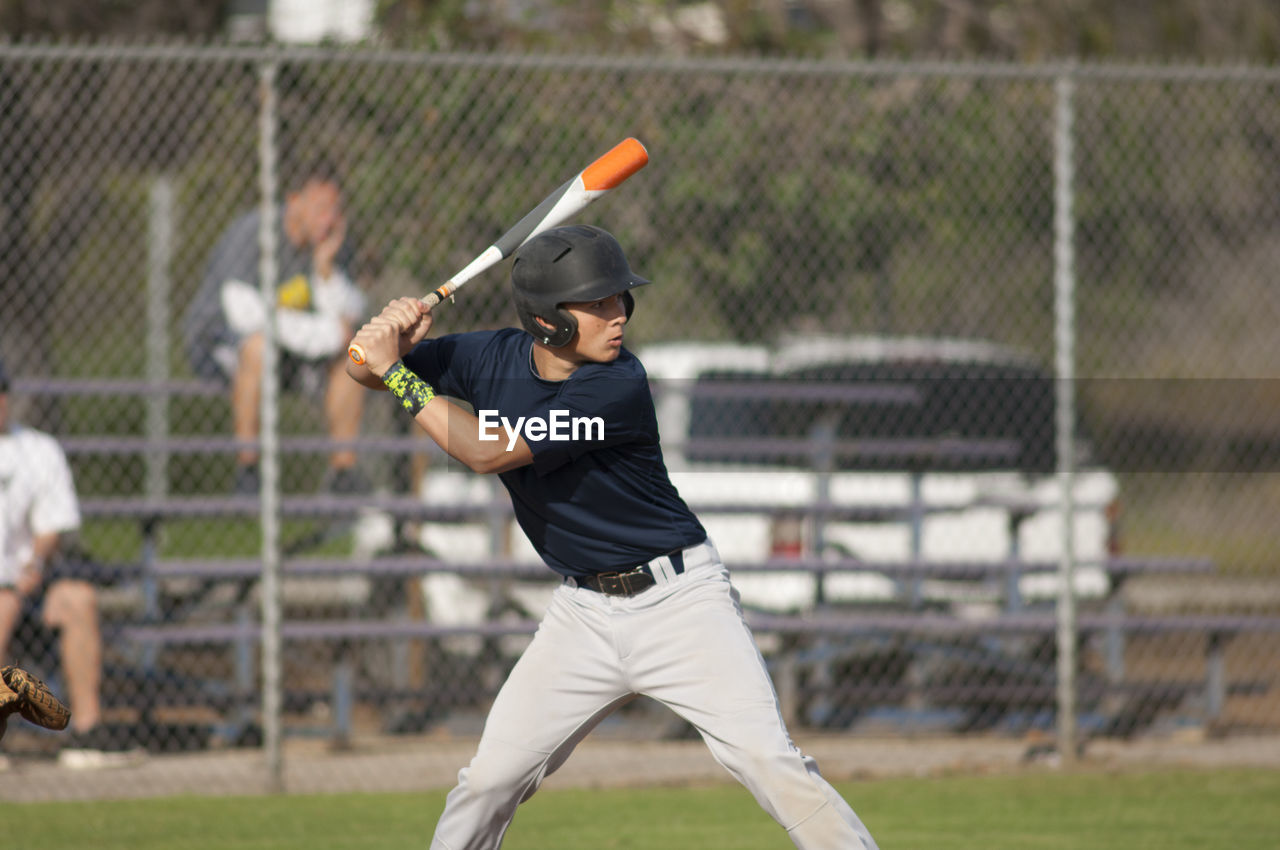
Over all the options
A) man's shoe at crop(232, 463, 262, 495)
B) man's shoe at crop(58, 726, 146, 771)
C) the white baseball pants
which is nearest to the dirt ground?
man's shoe at crop(58, 726, 146, 771)

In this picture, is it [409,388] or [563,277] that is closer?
[409,388]

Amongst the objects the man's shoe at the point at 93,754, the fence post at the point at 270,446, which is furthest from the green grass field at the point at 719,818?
the man's shoe at the point at 93,754

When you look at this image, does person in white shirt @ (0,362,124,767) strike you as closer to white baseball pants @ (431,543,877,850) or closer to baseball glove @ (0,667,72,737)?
baseball glove @ (0,667,72,737)

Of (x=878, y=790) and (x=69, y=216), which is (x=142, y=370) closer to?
(x=69, y=216)

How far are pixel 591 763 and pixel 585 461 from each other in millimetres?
3498

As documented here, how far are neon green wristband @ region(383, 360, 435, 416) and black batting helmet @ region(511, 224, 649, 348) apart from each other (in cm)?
32

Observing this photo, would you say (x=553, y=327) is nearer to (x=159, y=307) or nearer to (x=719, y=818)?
(x=719, y=818)

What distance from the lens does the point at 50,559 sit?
23.3ft

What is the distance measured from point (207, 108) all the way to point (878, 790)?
535cm

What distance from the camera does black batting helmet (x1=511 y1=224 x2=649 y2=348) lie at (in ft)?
12.9

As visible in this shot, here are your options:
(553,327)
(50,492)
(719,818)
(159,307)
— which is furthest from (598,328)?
(159,307)

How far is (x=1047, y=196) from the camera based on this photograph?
920cm

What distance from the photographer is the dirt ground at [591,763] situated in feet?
21.9

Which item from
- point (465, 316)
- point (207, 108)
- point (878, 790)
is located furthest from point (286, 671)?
point (878, 790)
